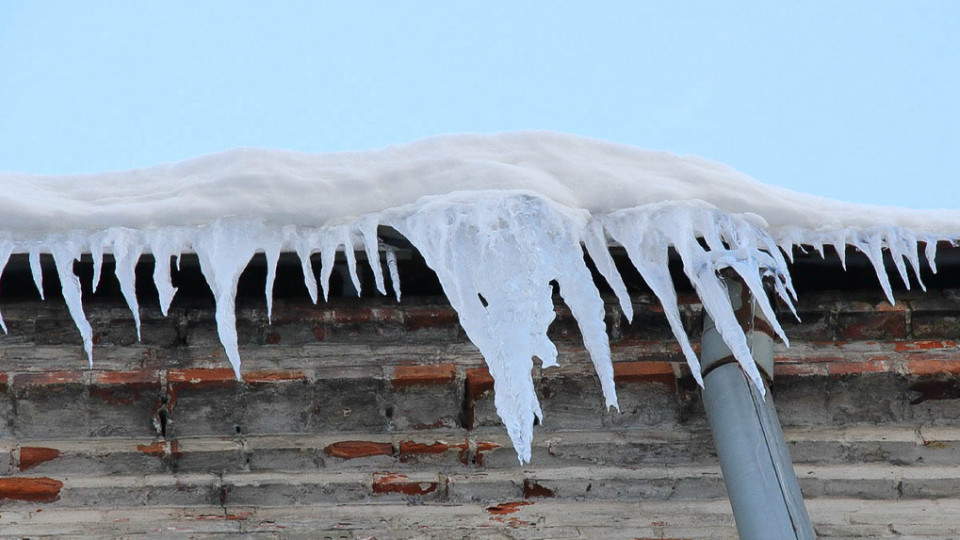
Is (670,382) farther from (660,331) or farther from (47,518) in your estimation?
(47,518)

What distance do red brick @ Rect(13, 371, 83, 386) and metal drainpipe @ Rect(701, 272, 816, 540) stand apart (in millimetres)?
1420

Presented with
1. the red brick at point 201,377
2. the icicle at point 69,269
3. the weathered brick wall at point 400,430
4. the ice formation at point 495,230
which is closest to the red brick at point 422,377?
the weathered brick wall at point 400,430

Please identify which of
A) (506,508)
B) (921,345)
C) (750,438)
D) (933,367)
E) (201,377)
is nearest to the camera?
(750,438)

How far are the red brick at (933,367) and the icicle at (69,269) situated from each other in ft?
6.19

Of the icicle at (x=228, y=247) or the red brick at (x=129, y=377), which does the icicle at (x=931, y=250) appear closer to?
the icicle at (x=228, y=247)

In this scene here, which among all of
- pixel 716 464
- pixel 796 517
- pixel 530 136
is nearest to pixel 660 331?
pixel 716 464

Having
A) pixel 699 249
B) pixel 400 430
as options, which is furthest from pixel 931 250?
pixel 400 430

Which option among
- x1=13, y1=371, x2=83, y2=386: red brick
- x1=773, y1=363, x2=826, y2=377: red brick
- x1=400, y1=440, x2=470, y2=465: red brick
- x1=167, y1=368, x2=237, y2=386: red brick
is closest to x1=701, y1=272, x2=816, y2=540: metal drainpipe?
x1=773, y1=363, x2=826, y2=377: red brick

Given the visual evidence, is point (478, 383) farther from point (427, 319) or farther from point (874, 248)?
point (874, 248)

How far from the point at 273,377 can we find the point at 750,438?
1099 mm

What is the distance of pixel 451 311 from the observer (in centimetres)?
291

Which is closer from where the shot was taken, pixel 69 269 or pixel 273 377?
pixel 69 269

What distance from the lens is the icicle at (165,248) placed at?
2.54m

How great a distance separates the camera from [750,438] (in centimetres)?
226
